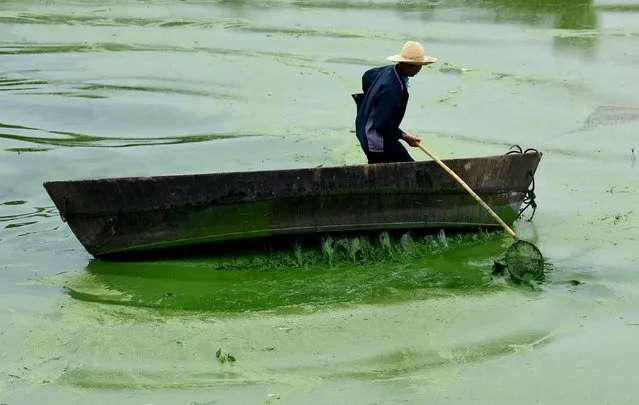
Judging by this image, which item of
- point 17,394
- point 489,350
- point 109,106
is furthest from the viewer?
point 109,106

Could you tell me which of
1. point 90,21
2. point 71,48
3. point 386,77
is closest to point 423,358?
point 386,77

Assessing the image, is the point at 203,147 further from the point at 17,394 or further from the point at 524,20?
the point at 524,20

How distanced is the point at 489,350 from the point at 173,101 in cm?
555

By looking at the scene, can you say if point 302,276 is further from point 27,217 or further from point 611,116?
point 611,116

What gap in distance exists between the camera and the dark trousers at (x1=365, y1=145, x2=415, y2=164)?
6.24 metres

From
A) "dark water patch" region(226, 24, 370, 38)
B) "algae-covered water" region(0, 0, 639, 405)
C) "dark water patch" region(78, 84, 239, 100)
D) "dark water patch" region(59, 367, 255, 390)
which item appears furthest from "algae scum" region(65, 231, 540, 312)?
"dark water patch" region(226, 24, 370, 38)

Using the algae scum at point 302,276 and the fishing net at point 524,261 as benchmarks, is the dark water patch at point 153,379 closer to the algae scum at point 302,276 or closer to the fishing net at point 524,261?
the algae scum at point 302,276

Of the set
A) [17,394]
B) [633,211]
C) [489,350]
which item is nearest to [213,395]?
[17,394]

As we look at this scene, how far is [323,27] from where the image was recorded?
12.4 m

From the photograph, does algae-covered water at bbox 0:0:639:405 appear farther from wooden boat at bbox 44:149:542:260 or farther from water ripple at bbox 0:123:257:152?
wooden boat at bbox 44:149:542:260

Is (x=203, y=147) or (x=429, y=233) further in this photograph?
(x=203, y=147)

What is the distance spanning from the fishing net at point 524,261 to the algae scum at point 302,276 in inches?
7.1

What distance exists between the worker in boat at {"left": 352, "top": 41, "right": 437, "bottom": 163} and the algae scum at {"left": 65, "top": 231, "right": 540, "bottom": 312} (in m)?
0.55

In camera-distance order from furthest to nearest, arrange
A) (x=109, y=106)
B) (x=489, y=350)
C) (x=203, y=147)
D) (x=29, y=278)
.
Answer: (x=109, y=106), (x=203, y=147), (x=29, y=278), (x=489, y=350)
